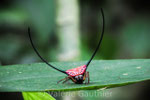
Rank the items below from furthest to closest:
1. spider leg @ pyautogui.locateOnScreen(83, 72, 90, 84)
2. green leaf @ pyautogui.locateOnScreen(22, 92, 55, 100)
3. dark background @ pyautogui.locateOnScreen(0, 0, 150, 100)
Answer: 1. dark background @ pyautogui.locateOnScreen(0, 0, 150, 100)
2. spider leg @ pyautogui.locateOnScreen(83, 72, 90, 84)
3. green leaf @ pyautogui.locateOnScreen(22, 92, 55, 100)

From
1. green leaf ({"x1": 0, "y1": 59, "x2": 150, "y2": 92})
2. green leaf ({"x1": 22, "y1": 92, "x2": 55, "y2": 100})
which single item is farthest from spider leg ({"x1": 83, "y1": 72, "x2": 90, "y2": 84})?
green leaf ({"x1": 22, "y1": 92, "x2": 55, "y2": 100})

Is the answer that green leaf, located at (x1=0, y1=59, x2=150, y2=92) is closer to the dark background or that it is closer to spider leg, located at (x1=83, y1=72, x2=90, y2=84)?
spider leg, located at (x1=83, y1=72, x2=90, y2=84)

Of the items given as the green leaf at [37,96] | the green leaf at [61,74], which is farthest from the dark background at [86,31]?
the green leaf at [37,96]

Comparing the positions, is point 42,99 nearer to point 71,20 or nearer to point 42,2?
point 71,20

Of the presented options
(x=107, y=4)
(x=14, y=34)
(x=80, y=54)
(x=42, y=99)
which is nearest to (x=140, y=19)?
(x=107, y=4)

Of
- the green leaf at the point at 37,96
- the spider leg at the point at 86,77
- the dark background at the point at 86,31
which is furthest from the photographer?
the dark background at the point at 86,31

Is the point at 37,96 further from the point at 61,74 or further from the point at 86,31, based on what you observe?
the point at 86,31

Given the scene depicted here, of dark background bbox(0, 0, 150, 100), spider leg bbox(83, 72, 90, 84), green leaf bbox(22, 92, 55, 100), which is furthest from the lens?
dark background bbox(0, 0, 150, 100)

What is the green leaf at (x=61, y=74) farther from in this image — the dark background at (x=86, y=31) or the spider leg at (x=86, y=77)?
the dark background at (x=86, y=31)
